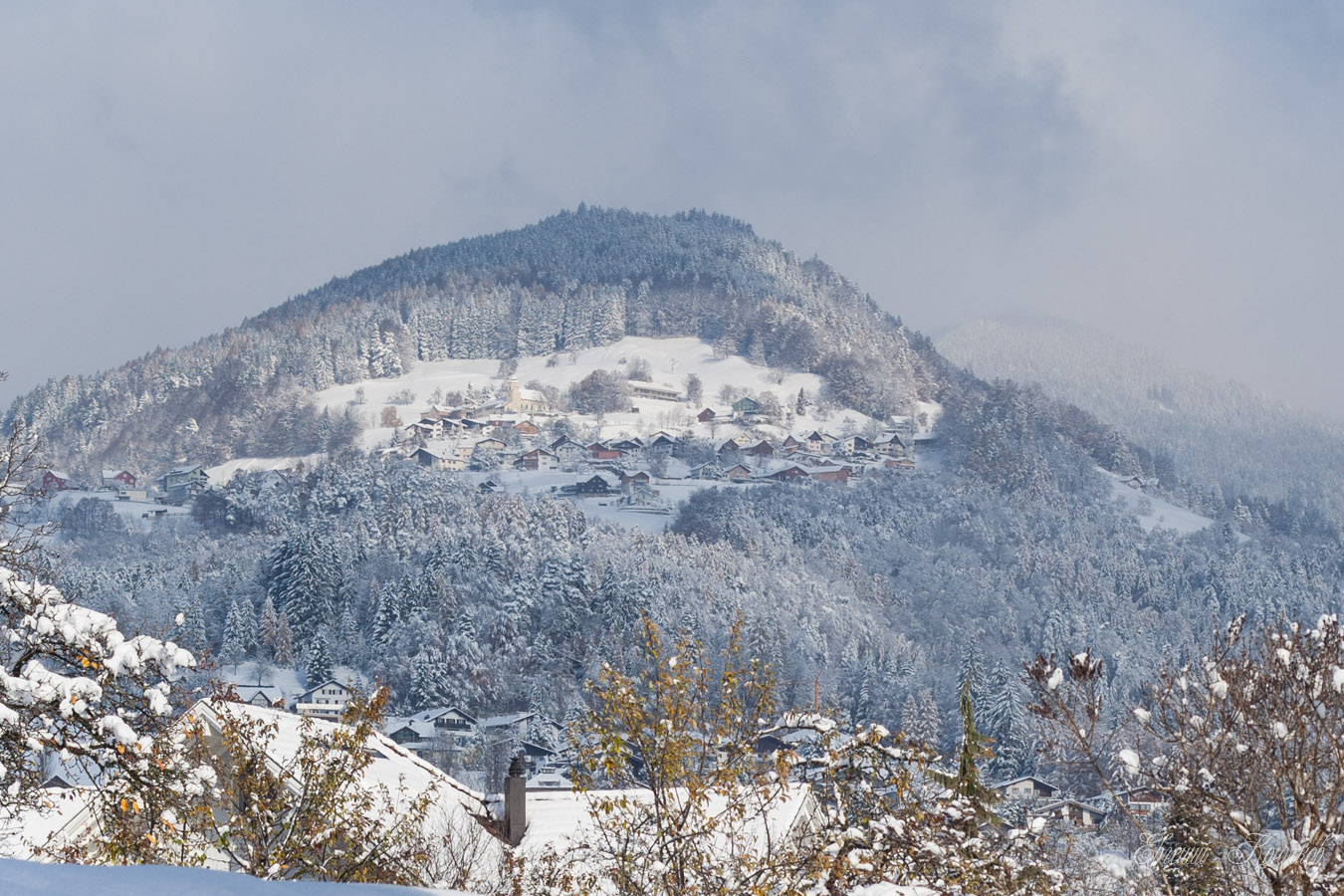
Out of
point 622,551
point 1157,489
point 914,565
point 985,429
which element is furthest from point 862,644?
point 1157,489

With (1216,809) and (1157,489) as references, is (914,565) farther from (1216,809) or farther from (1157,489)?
(1216,809)

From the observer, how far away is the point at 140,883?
432 cm

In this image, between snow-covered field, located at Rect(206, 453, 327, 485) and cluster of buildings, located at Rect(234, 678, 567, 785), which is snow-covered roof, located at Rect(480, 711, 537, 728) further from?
snow-covered field, located at Rect(206, 453, 327, 485)

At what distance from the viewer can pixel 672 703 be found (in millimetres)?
8781

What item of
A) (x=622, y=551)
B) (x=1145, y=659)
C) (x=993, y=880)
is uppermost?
(x=993, y=880)

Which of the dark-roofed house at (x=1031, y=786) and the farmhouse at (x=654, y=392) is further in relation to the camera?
the farmhouse at (x=654, y=392)

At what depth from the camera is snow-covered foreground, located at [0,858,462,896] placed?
13.6 ft

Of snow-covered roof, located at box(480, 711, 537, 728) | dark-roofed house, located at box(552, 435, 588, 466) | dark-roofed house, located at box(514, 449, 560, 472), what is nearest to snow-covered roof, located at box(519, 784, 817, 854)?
snow-covered roof, located at box(480, 711, 537, 728)

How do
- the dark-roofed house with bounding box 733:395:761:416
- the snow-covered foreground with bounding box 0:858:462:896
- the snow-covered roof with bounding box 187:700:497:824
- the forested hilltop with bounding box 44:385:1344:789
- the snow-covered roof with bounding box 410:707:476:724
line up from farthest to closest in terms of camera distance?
1. the dark-roofed house with bounding box 733:395:761:416
2. the forested hilltop with bounding box 44:385:1344:789
3. the snow-covered roof with bounding box 410:707:476:724
4. the snow-covered roof with bounding box 187:700:497:824
5. the snow-covered foreground with bounding box 0:858:462:896

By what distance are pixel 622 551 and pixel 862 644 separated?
2028 cm

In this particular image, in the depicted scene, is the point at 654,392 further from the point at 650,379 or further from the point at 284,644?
the point at 284,644

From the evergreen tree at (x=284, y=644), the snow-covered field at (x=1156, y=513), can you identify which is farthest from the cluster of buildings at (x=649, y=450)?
the evergreen tree at (x=284, y=644)

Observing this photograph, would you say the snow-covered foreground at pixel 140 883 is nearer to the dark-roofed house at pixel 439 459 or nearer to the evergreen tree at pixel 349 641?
the evergreen tree at pixel 349 641

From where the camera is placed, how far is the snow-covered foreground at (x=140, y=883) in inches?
163
